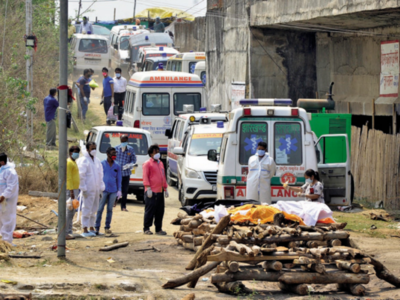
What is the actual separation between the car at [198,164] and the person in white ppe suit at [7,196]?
4527mm

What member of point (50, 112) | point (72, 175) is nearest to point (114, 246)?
point (72, 175)

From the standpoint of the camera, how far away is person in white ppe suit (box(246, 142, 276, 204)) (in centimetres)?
1217

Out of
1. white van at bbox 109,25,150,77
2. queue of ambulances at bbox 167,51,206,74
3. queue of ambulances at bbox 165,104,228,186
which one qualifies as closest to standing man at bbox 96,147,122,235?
queue of ambulances at bbox 165,104,228,186

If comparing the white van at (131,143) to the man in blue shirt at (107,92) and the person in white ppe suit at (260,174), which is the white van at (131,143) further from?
the man in blue shirt at (107,92)

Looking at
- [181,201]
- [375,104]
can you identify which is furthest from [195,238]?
[375,104]

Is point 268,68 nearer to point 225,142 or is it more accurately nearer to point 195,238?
point 225,142

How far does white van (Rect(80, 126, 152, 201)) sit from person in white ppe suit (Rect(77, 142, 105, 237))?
3.34m

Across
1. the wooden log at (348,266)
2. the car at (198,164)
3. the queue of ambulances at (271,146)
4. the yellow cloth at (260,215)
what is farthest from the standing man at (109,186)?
the wooden log at (348,266)

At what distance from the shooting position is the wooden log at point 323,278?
831 cm

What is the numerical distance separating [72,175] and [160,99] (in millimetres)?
8520

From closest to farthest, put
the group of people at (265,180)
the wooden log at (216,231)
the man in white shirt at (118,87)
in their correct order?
the wooden log at (216,231) → the group of people at (265,180) → the man in white shirt at (118,87)

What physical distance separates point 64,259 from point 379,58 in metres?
11.9

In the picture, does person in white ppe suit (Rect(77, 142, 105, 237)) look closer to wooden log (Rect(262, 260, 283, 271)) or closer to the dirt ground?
the dirt ground

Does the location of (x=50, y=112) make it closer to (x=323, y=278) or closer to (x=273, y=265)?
(x=273, y=265)
